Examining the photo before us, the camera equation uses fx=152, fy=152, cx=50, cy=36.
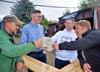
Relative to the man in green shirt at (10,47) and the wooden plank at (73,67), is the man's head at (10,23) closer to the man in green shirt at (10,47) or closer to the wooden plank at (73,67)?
the man in green shirt at (10,47)

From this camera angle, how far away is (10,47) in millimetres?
1791

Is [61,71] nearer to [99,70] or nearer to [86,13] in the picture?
[99,70]

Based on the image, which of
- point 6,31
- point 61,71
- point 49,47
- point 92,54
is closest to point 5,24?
point 6,31

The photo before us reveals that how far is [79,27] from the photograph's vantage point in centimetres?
229

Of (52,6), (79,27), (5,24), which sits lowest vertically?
(52,6)

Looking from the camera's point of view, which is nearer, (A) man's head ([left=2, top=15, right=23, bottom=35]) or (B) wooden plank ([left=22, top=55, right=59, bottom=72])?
(A) man's head ([left=2, top=15, right=23, bottom=35])

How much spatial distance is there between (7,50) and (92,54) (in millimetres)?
1134

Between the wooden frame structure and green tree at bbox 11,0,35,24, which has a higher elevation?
the wooden frame structure

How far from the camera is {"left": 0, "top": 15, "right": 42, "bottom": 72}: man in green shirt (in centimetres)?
180

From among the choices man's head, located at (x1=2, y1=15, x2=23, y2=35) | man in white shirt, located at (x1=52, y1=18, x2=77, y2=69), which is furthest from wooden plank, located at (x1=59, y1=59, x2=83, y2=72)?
man's head, located at (x1=2, y1=15, x2=23, y2=35)

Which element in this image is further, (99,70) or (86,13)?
(86,13)

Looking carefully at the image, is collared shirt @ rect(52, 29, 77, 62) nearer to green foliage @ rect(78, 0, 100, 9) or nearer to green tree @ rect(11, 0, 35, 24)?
green tree @ rect(11, 0, 35, 24)

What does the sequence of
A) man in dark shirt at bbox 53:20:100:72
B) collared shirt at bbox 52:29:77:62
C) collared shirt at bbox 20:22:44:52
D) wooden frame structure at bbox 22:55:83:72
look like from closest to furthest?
man in dark shirt at bbox 53:20:100:72
wooden frame structure at bbox 22:55:83:72
collared shirt at bbox 52:29:77:62
collared shirt at bbox 20:22:44:52

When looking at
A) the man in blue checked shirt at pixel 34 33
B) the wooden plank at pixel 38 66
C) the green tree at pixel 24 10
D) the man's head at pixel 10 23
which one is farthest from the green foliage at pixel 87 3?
the man's head at pixel 10 23
